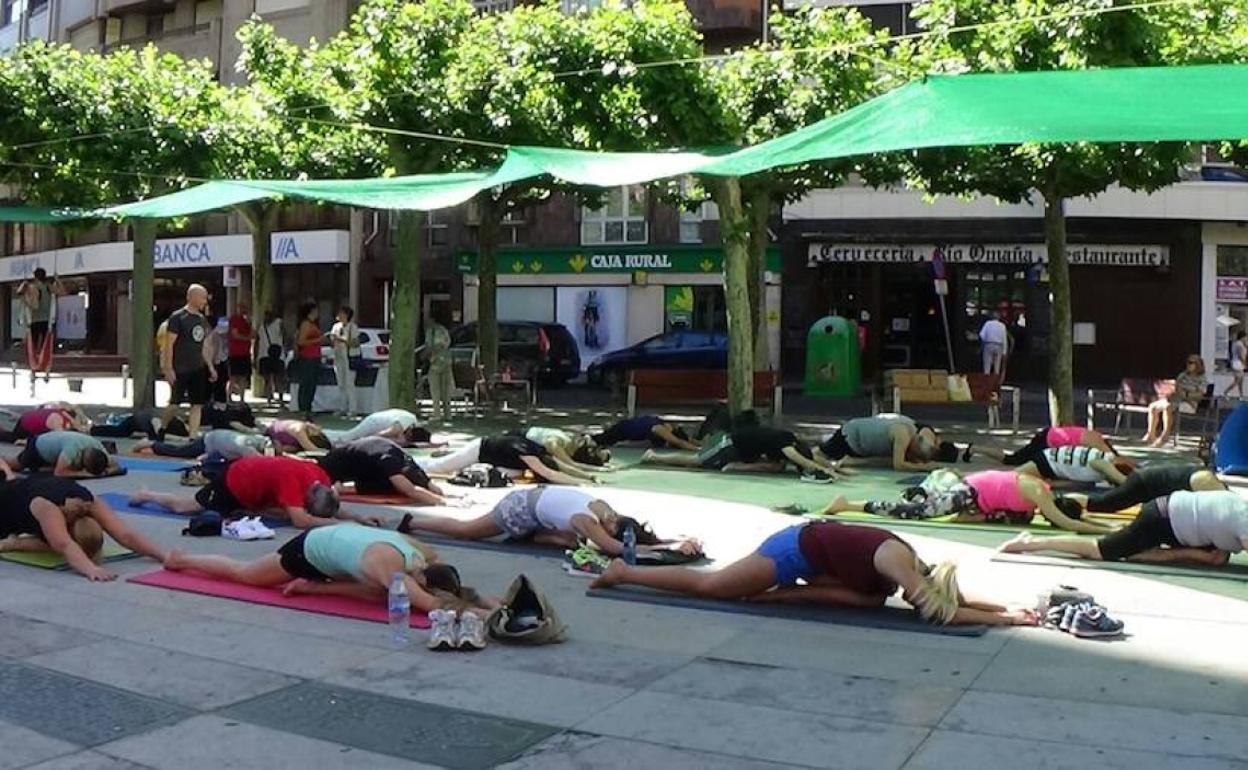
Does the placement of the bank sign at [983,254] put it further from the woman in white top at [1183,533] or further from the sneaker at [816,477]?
the woman in white top at [1183,533]

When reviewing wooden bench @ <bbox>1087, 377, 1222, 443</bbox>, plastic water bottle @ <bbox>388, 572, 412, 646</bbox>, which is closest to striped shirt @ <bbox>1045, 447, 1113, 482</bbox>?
wooden bench @ <bbox>1087, 377, 1222, 443</bbox>

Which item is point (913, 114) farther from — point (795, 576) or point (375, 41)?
point (375, 41)

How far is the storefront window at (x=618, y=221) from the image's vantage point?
109ft

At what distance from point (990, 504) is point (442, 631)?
4841 mm

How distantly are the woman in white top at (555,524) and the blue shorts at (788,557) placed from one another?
1.47 m

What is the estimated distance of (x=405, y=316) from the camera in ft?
61.4

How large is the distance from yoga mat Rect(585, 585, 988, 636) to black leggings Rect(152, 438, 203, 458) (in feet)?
25.6

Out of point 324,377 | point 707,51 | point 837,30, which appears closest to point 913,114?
point 837,30

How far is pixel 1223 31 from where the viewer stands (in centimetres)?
1442

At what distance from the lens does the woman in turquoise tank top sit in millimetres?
6301

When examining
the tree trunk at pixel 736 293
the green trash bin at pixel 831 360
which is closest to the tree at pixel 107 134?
the tree trunk at pixel 736 293

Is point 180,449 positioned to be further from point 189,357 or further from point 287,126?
point 287,126

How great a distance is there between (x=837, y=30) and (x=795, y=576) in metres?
13.0

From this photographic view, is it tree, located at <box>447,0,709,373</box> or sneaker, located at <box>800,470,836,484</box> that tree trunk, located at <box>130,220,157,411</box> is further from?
sneaker, located at <box>800,470,836,484</box>
